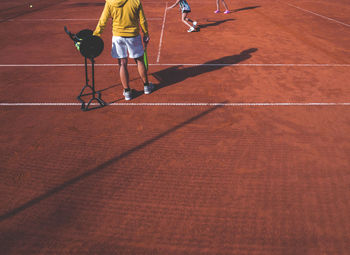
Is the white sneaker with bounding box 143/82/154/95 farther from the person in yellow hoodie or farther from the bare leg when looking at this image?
the person in yellow hoodie

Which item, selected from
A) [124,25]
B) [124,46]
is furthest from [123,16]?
[124,46]

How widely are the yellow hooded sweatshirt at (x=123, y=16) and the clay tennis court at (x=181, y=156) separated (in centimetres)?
143

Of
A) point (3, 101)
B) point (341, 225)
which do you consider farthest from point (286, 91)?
point (3, 101)

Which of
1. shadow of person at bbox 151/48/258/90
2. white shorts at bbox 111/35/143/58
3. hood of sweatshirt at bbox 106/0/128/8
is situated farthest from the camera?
shadow of person at bbox 151/48/258/90

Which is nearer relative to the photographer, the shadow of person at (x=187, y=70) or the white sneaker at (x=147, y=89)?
the white sneaker at (x=147, y=89)

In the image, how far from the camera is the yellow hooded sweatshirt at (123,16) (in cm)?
477

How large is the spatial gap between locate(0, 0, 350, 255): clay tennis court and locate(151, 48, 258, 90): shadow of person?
0.17 feet

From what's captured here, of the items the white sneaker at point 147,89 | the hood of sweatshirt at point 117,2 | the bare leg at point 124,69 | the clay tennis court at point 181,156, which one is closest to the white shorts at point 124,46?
the bare leg at point 124,69

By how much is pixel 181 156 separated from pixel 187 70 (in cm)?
377

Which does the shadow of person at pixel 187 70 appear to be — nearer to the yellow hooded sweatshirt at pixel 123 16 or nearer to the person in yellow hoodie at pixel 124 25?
the person in yellow hoodie at pixel 124 25

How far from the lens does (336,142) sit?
441 centimetres

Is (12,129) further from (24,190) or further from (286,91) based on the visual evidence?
(286,91)

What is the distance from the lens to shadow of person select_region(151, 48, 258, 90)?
265 inches

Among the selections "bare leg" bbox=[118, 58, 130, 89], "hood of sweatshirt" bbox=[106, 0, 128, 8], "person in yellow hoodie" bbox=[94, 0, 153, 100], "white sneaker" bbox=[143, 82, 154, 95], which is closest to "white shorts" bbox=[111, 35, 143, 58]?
"person in yellow hoodie" bbox=[94, 0, 153, 100]
